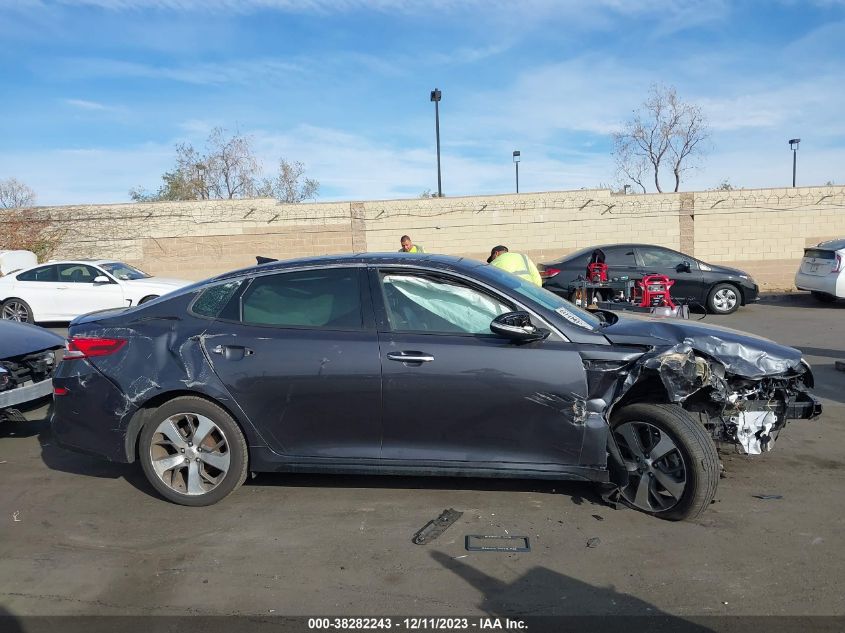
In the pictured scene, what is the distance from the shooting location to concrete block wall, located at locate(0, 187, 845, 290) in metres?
20.2

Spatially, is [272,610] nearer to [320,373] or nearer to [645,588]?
[320,373]

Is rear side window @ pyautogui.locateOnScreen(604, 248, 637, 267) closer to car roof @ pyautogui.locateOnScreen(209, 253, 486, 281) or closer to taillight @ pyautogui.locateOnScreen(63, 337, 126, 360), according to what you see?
car roof @ pyautogui.locateOnScreen(209, 253, 486, 281)

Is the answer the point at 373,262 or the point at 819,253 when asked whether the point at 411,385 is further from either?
the point at 819,253

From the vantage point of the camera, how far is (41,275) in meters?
14.9

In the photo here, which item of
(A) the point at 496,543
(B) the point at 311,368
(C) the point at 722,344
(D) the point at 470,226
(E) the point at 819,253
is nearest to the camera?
(A) the point at 496,543

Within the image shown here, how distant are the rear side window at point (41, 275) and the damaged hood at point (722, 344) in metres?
13.7

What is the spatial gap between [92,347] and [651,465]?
12.1 feet

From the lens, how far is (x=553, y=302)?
15.6 feet

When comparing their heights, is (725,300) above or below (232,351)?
below

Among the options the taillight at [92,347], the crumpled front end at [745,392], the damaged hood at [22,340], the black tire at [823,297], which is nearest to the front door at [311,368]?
the taillight at [92,347]

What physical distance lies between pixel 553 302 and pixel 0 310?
13.7 metres

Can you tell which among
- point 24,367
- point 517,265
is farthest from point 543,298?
point 24,367

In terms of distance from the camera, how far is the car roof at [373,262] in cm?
465

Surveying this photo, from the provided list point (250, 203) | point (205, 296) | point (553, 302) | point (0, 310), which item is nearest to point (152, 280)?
point (0, 310)
